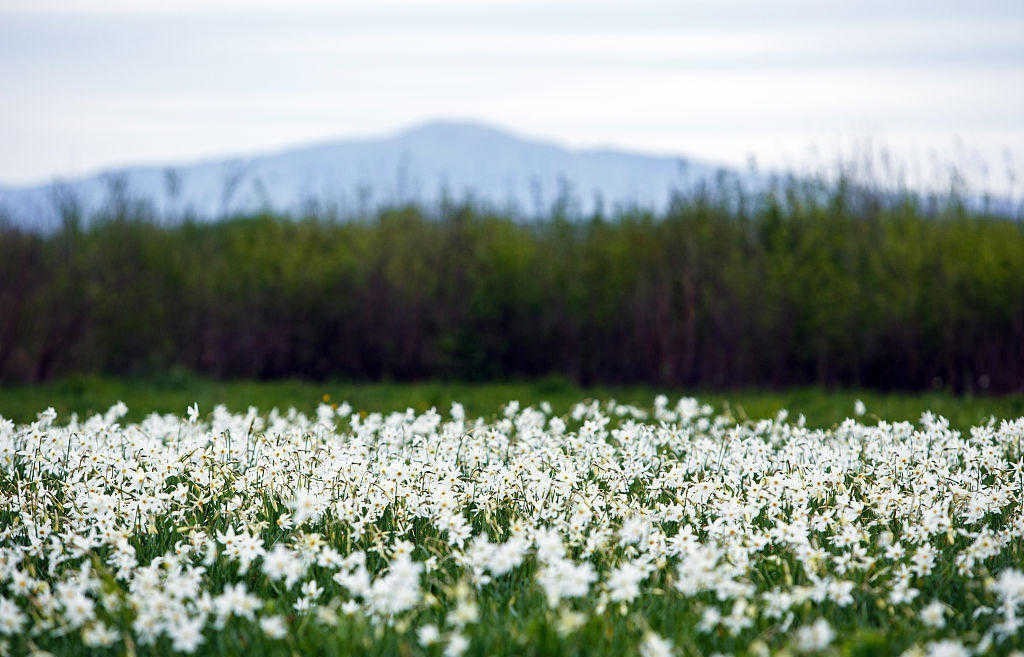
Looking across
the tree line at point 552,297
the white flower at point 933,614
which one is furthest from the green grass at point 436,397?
the white flower at point 933,614

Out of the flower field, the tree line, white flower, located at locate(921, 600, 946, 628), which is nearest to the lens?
white flower, located at locate(921, 600, 946, 628)

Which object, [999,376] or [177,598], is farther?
[999,376]

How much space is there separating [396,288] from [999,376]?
5674 mm

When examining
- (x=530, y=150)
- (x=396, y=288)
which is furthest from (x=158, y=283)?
(x=530, y=150)

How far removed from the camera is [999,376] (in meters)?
8.93

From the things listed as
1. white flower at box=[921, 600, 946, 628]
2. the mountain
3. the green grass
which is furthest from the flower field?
the mountain

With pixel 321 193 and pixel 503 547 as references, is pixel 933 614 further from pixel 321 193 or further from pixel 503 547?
pixel 321 193

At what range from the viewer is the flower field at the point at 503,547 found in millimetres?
2988

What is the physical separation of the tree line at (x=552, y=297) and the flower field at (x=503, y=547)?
13.2 feet

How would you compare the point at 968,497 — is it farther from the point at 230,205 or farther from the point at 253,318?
the point at 230,205

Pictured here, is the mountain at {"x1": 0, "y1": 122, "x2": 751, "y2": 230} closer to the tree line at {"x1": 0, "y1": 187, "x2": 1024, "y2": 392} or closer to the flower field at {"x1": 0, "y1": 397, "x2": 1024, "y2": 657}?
the tree line at {"x1": 0, "y1": 187, "x2": 1024, "y2": 392}

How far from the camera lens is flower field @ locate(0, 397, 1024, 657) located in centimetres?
299

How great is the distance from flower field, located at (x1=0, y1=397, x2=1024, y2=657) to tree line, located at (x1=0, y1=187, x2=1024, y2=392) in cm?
402

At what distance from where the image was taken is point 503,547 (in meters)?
3.12
